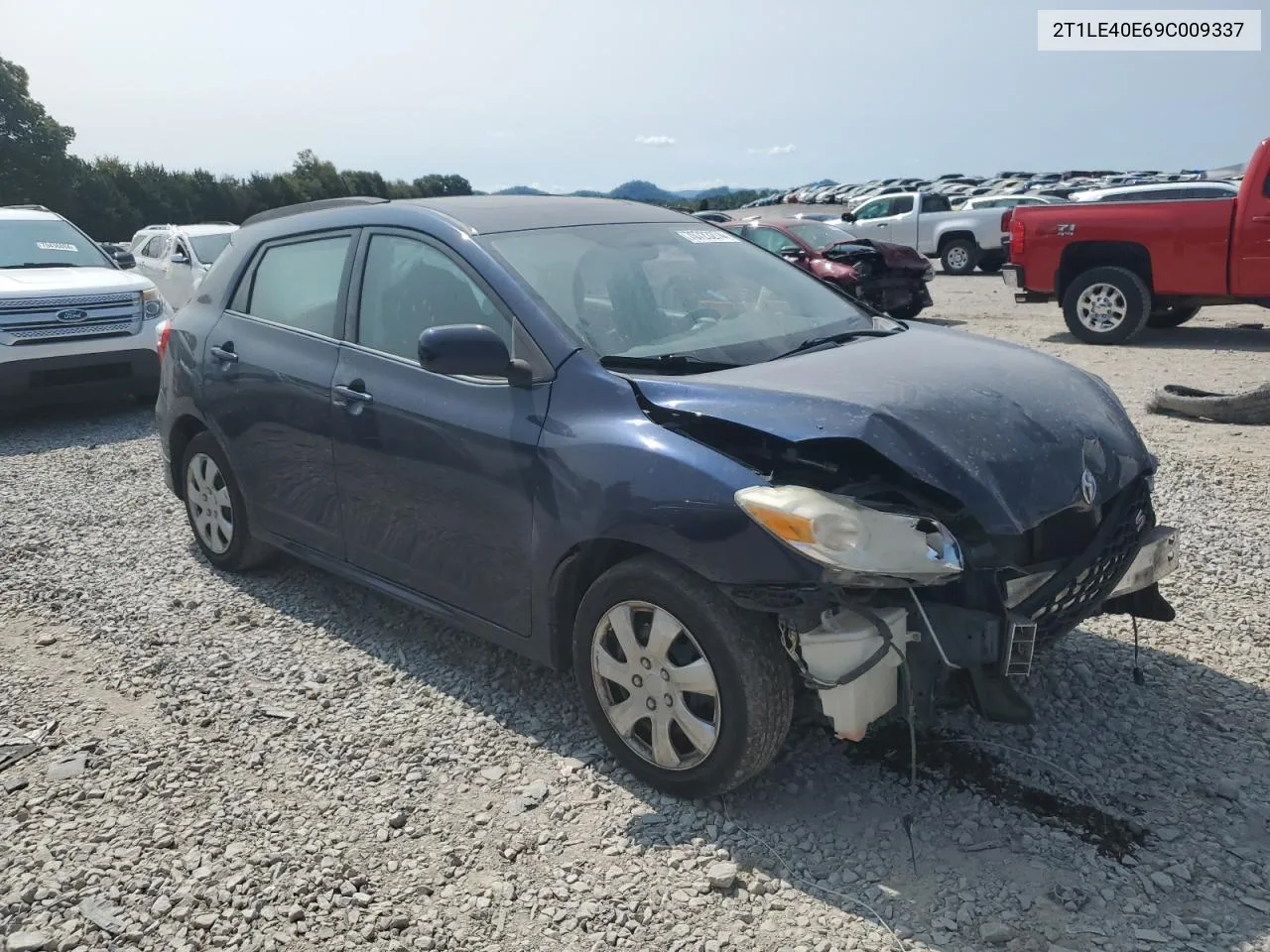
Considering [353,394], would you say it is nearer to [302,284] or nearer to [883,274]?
[302,284]

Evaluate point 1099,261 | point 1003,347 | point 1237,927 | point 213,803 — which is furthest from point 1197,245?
point 213,803

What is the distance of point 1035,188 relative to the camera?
104 ft

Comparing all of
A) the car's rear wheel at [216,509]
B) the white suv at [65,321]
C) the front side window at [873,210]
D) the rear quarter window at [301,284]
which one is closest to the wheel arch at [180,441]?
the car's rear wheel at [216,509]

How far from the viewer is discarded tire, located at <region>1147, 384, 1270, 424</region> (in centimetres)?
733

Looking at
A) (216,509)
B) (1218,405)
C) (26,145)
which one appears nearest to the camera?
(216,509)

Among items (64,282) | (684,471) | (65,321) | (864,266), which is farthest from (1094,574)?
(864,266)

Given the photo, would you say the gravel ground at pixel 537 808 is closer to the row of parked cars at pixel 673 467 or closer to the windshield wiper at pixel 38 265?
the row of parked cars at pixel 673 467

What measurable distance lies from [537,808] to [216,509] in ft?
9.02

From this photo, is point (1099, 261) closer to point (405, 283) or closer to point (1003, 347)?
point (1003, 347)

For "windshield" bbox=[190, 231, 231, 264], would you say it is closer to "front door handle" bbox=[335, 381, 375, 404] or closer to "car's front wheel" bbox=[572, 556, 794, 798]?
"front door handle" bbox=[335, 381, 375, 404]

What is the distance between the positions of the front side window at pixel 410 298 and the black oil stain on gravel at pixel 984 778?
189cm

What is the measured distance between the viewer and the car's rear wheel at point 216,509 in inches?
193

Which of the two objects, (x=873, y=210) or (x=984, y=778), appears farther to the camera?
(x=873, y=210)

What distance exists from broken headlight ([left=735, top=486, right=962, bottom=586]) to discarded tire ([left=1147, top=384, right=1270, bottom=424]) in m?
5.80
